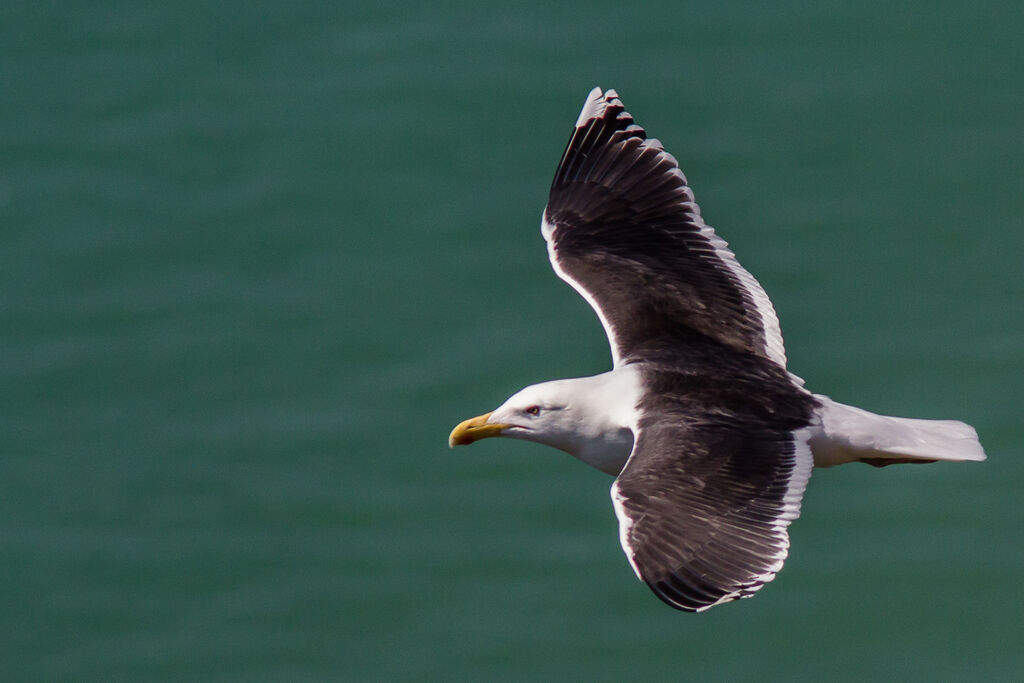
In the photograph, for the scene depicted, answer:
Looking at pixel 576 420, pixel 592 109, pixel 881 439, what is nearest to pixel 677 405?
pixel 576 420

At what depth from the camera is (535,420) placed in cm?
1052

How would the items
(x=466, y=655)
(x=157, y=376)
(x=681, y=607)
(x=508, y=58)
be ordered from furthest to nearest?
(x=508, y=58), (x=157, y=376), (x=466, y=655), (x=681, y=607)

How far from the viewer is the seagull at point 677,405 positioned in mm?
9195

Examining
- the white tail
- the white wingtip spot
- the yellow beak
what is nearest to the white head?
the yellow beak

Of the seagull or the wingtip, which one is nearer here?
the seagull

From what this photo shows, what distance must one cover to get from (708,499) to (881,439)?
1.31m

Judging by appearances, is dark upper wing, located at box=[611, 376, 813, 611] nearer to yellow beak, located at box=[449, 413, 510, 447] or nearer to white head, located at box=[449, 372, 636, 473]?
white head, located at box=[449, 372, 636, 473]

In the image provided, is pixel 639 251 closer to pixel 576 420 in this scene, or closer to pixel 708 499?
pixel 576 420

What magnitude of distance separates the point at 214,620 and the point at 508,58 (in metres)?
5.29

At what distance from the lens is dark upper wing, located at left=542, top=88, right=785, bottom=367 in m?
11.1

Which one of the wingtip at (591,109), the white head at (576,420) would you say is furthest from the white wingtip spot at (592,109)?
the white head at (576,420)

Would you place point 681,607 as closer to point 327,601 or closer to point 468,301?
point 327,601

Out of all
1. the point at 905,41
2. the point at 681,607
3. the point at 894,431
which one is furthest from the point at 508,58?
the point at 681,607

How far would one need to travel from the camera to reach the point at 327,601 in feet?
46.3
